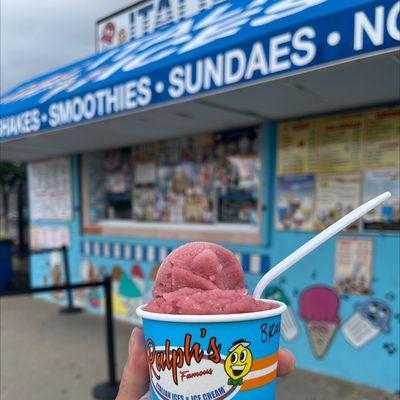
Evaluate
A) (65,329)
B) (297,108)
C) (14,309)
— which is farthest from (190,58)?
(14,309)

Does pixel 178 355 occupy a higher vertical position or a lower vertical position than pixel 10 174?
lower

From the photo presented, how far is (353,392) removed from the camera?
3.09 meters

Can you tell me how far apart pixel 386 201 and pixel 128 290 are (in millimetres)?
3220

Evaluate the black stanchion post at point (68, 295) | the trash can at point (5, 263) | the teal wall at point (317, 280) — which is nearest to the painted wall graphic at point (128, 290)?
the teal wall at point (317, 280)

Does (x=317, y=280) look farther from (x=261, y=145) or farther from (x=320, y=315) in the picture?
(x=261, y=145)

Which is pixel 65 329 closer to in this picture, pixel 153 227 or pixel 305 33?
pixel 153 227

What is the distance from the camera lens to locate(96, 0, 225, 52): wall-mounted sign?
179 inches

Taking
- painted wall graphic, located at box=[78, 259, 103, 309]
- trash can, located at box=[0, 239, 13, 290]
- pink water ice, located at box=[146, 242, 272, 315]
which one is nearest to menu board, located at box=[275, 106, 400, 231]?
pink water ice, located at box=[146, 242, 272, 315]

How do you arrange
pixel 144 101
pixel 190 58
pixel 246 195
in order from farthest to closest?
pixel 246 195 → pixel 144 101 → pixel 190 58

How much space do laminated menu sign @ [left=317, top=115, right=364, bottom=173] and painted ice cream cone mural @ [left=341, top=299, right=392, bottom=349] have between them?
1.08 meters

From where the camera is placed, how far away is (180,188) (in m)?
4.63

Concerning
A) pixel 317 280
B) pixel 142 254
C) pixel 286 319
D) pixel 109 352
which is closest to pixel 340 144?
pixel 317 280

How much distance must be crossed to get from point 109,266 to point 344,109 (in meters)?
3.47

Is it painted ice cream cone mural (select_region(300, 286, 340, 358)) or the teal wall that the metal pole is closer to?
the teal wall
